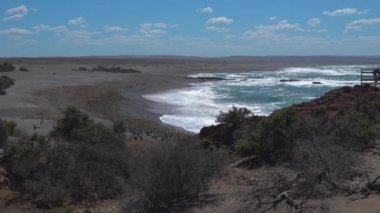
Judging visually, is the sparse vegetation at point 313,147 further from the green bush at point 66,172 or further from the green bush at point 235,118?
the green bush at point 66,172

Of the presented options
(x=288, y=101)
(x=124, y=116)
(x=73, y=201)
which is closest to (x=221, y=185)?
(x=73, y=201)

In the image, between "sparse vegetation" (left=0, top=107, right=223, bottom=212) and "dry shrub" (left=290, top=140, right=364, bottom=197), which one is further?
"sparse vegetation" (left=0, top=107, right=223, bottom=212)

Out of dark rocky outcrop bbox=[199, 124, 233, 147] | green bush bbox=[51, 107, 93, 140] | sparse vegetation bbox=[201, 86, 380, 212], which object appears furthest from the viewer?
dark rocky outcrop bbox=[199, 124, 233, 147]

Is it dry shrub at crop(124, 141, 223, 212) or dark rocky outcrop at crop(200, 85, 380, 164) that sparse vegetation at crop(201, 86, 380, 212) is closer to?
dark rocky outcrop at crop(200, 85, 380, 164)

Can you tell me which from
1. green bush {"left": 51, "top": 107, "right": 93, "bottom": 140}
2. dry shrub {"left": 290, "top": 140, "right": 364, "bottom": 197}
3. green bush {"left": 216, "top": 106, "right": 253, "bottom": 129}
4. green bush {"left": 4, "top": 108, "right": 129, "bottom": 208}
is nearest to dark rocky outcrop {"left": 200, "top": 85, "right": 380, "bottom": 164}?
dry shrub {"left": 290, "top": 140, "right": 364, "bottom": 197}

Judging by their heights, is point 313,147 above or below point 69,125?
above

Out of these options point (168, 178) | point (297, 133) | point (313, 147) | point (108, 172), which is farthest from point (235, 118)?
point (168, 178)

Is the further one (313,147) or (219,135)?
(219,135)

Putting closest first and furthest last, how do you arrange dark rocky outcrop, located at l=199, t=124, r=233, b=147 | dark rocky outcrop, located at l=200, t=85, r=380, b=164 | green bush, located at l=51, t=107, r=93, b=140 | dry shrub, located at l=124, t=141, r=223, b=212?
dry shrub, located at l=124, t=141, r=223, b=212 → dark rocky outcrop, located at l=200, t=85, r=380, b=164 → green bush, located at l=51, t=107, r=93, b=140 → dark rocky outcrop, located at l=199, t=124, r=233, b=147

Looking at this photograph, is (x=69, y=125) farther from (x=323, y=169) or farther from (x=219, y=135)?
(x=323, y=169)

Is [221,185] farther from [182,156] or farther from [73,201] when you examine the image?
[73,201]

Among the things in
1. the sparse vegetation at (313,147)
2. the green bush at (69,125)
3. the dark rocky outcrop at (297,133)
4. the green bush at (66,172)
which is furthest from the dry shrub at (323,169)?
the green bush at (69,125)
